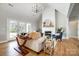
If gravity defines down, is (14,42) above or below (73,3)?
below

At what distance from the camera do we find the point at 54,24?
258cm

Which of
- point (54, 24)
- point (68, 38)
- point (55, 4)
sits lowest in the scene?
point (68, 38)

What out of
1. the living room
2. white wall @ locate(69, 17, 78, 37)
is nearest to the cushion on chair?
the living room

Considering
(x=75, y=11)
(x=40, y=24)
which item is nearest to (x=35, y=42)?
(x=40, y=24)

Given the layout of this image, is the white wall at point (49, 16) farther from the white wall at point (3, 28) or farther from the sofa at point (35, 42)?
the white wall at point (3, 28)

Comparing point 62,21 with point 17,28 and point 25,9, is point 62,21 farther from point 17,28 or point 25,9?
point 17,28

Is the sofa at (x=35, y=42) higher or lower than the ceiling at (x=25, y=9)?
lower

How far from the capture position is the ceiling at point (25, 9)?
8.28 ft

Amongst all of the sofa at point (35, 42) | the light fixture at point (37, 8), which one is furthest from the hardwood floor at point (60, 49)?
the light fixture at point (37, 8)

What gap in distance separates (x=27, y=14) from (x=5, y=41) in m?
0.79

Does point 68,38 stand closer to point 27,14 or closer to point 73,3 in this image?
point 73,3

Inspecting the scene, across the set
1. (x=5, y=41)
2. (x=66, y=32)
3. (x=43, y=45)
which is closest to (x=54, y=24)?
(x=66, y=32)

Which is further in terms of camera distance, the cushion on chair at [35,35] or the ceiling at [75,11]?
the cushion on chair at [35,35]

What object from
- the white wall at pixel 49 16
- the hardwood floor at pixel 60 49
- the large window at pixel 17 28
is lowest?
the hardwood floor at pixel 60 49
